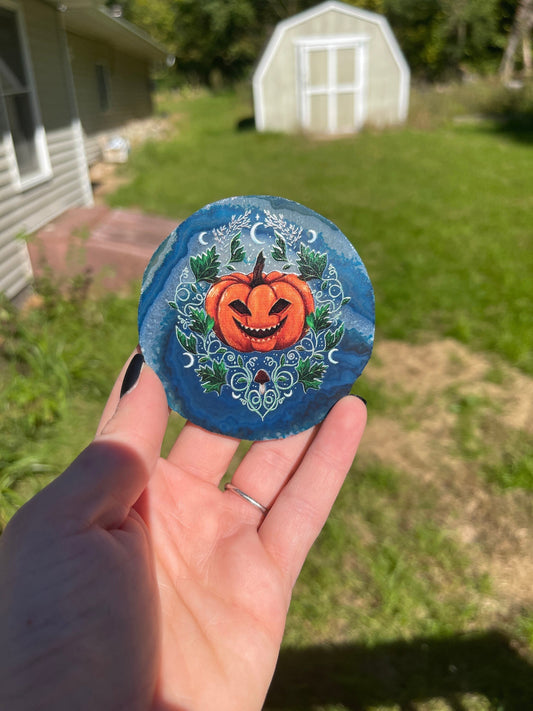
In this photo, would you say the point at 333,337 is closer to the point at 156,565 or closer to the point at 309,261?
the point at 309,261

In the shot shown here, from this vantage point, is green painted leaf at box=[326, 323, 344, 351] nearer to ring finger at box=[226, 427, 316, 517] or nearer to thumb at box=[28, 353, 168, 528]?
ring finger at box=[226, 427, 316, 517]

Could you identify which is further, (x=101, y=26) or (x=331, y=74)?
(x=331, y=74)

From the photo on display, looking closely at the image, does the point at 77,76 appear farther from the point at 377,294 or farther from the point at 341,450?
the point at 341,450

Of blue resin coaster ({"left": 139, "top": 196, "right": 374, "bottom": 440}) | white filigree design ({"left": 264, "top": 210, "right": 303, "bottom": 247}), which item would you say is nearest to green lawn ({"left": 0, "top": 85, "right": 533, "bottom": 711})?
blue resin coaster ({"left": 139, "top": 196, "right": 374, "bottom": 440})

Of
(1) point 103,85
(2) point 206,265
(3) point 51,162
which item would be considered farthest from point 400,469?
(1) point 103,85

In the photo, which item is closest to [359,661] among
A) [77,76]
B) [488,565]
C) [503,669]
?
[503,669]

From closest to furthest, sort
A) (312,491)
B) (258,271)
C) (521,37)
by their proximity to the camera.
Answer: (312,491) → (258,271) → (521,37)

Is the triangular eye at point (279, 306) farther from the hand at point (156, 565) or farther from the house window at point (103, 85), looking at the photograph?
the house window at point (103, 85)
